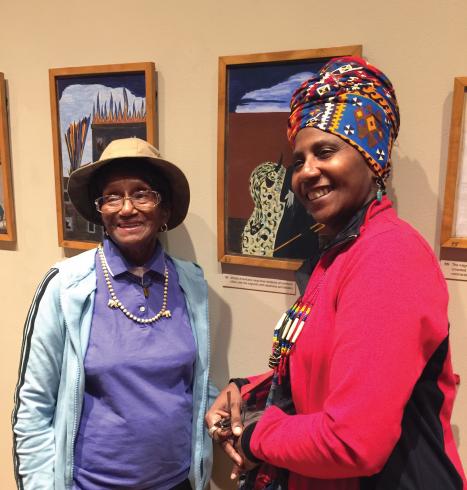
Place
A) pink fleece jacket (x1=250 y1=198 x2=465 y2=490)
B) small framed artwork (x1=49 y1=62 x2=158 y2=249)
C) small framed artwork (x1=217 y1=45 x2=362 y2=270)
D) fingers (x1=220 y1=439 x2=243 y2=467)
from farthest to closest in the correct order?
small framed artwork (x1=49 y1=62 x2=158 y2=249) → small framed artwork (x1=217 y1=45 x2=362 y2=270) → fingers (x1=220 y1=439 x2=243 y2=467) → pink fleece jacket (x1=250 y1=198 x2=465 y2=490)

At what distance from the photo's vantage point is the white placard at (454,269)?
105cm

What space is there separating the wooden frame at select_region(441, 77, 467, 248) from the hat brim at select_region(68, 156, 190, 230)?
0.66 meters

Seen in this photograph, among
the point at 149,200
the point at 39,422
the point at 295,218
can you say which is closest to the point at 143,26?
the point at 149,200

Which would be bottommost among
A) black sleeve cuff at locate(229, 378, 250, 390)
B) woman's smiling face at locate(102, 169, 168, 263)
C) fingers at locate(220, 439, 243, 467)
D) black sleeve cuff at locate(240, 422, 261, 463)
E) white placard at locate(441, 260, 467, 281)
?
fingers at locate(220, 439, 243, 467)

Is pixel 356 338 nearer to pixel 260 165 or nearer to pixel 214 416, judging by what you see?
pixel 214 416

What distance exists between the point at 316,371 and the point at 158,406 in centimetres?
48

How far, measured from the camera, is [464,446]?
3.62 feet

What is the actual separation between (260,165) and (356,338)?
67cm

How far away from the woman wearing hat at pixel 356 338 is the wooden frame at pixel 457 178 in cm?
28

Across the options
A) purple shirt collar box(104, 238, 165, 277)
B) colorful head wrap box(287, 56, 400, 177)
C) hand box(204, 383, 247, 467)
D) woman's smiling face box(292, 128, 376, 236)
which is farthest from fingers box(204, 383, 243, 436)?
colorful head wrap box(287, 56, 400, 177)

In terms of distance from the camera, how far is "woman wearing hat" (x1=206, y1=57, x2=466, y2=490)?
61 centimetres

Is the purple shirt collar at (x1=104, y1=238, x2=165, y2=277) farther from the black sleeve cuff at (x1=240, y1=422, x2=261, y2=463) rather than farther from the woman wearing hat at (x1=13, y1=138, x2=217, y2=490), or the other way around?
the black sleeve cuff at (x1=240, y1=422, x2=261, y2=463)

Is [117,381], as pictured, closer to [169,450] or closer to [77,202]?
[169,450]

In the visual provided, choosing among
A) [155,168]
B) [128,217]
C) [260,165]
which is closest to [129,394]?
[128,217]
